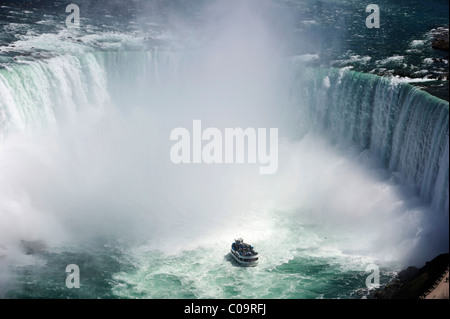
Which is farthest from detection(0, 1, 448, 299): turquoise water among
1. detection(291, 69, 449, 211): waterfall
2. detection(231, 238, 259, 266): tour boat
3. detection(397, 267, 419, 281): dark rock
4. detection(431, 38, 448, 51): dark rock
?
detection(431, 38, 448, 51): dark rock

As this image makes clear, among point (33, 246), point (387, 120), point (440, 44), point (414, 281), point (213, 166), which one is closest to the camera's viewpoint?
point (414, 281)

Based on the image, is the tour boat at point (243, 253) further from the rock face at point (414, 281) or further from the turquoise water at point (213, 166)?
the rock face at point (414, 281)

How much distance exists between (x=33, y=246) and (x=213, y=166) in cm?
1558

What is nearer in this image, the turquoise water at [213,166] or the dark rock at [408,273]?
the dark rock at [408,273]

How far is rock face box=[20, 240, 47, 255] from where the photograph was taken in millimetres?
33531

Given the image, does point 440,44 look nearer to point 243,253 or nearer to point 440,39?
point 440,39

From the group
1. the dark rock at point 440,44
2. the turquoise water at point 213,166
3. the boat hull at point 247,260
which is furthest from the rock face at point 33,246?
the dark rock at point 440,44

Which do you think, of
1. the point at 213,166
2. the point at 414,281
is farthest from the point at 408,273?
the point at 213,166

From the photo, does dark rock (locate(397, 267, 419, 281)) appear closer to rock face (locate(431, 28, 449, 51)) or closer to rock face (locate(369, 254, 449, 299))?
rock face (locate(369, 254, 449, 299))

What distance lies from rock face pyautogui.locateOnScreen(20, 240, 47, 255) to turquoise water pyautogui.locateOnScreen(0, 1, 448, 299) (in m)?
0.28

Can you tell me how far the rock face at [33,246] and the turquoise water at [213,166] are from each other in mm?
278

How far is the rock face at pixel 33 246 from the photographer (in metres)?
33.5

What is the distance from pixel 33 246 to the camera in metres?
33.9
